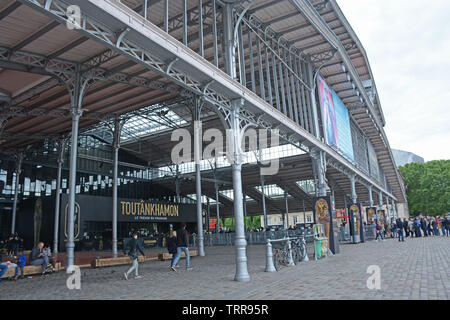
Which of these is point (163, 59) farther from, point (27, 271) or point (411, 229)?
point (411, 229)

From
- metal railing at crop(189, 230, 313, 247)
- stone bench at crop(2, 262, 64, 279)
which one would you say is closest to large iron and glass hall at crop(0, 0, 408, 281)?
stone bench at crop(2, 262, 64, 279)

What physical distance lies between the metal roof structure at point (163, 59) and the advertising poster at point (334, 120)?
102 centimetres

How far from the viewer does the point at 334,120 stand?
2328 centimetres

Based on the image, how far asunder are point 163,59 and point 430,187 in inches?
2584

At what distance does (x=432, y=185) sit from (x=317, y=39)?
55085 mm

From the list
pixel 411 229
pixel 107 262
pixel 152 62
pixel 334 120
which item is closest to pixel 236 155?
pixel 152 62

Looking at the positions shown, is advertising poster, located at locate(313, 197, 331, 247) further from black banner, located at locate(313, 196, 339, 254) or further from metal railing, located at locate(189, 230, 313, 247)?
metal railing, located at locate(189, 230, 313, 247)

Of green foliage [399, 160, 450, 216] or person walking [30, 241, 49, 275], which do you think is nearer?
person walking [30, 241, 49, 275]

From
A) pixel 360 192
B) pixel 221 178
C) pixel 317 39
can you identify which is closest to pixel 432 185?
pixel 360 192

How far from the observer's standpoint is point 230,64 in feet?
36.6

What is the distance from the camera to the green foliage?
5828cm

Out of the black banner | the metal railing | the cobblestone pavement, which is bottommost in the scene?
the metal railing

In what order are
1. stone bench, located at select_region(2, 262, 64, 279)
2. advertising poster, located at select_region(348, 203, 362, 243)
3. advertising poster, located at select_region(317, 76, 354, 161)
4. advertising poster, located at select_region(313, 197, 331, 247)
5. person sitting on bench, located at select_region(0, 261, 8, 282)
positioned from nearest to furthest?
person sitting on bench, located at select_region(0, 261, 8, 282) < stone bench, located at select_region(2, 262, 64, 279) < advertising poster, located at select_region(313, 197, 331, 247) < advertising poster, located at select_region(317, 76, 354, 161) < advertising poster, located at select_region(348, 203, 362, 243)

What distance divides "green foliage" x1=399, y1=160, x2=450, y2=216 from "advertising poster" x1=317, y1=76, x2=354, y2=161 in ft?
124
